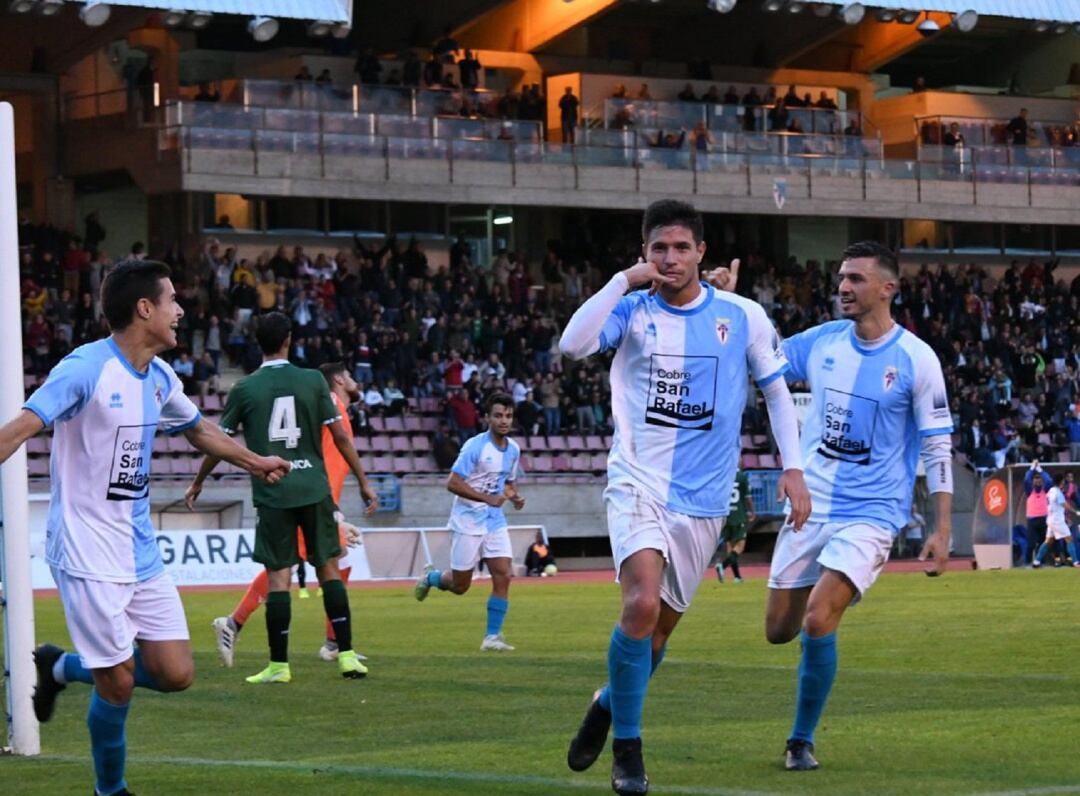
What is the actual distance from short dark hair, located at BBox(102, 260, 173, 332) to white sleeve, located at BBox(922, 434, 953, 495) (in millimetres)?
3701

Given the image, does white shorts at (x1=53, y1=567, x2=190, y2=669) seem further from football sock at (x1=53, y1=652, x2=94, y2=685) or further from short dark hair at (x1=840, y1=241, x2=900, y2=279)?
short dark hair at (x1=840, y1=241, x2=900, y2=279)

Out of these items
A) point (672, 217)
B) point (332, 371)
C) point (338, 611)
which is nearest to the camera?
point (672, 217)

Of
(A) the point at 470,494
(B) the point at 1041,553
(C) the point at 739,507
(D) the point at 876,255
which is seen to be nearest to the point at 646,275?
(D) the point at 876,255

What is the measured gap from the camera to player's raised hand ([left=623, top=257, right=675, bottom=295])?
8.55 metres

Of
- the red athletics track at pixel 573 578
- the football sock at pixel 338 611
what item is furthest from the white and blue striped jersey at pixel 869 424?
the red athletics track at pixel 573 578

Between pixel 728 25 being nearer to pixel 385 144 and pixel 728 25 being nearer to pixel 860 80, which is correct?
pixel 860 80

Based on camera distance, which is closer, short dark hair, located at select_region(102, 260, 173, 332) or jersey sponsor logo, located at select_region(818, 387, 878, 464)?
short dark hair, located at select_region(102, 260, 173, 332)

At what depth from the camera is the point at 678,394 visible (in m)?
8.82

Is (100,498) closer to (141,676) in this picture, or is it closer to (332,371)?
(141,676)

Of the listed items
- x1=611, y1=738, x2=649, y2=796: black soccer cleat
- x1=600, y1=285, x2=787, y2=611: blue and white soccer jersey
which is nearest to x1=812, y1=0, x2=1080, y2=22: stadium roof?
x1=600, y1=285, x2=787, y2=611: blue and white soccer jersey

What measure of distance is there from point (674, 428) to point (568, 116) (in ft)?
132

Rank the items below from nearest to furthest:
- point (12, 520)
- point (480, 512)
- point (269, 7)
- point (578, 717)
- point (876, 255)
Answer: point (876, 255)
point (12, 520)
point (578, 717)
point (480, 512)
point (269, 7)

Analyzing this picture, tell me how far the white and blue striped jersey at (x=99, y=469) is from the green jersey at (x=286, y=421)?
591cm

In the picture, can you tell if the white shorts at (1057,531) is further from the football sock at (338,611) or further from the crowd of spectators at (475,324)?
the football sock at (338,611)
